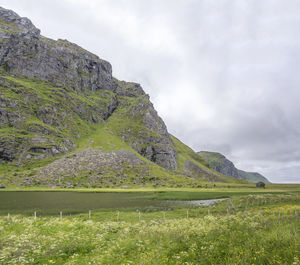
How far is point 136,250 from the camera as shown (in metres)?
14.3

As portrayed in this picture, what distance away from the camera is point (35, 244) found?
15484 millimetres

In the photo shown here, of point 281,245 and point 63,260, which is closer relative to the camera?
point 281,245

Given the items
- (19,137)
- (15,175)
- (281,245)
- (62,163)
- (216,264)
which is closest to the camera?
(216,264)

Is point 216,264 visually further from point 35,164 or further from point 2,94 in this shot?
point 2,94

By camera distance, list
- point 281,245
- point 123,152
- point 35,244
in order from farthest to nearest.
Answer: point 123,152 → point 35,244 → point 281,245

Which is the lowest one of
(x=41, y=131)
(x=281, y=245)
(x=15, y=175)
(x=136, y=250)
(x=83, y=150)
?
(x=15, y=175)

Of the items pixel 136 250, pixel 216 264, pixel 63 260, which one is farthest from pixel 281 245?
pixel 63 260

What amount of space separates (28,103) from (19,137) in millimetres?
51058

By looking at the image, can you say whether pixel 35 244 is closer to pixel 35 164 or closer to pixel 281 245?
pixel 281 245

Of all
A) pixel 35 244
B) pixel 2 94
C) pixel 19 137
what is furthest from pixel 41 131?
pixel 35 244

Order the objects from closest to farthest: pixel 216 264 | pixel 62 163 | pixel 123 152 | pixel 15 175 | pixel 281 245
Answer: pixel 216 264 → pixel 281 245 → pixel 15 175 → pixel 62 163 → pixel 123 152

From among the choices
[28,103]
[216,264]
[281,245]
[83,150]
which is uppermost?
[28,103]

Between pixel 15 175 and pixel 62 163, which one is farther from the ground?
pixel 62 163

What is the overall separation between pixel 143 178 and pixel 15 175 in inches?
3577
